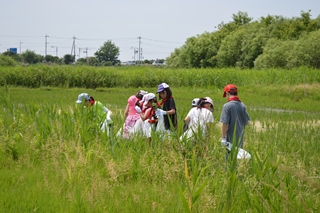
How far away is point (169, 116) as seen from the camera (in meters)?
7.57

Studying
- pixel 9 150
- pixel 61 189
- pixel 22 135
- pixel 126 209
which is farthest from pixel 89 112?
pixel 126 209

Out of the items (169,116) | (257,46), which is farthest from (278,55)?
(169,116)

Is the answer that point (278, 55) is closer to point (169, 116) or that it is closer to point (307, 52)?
point (307, 52)

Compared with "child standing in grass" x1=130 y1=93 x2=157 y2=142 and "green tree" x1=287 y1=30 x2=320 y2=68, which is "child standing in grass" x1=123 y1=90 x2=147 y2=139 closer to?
"child standing in grass" x1=130 y1=93 x2=157 y2=142

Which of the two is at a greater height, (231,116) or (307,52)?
(307,52)

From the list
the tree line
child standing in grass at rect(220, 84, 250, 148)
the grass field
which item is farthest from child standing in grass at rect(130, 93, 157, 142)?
the tree line

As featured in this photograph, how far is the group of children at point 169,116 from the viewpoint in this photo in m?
6.74

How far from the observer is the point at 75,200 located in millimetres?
4559

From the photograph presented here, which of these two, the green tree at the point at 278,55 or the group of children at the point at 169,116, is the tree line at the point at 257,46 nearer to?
the green tree at the point at 278,55

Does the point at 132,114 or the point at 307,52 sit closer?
the point at 132,114

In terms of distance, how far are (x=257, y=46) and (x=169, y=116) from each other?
44306 millimetres

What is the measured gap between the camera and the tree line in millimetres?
38531

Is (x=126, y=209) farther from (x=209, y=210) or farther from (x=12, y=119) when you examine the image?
(x=12, y=119)

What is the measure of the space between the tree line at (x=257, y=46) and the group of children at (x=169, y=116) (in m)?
31.0
